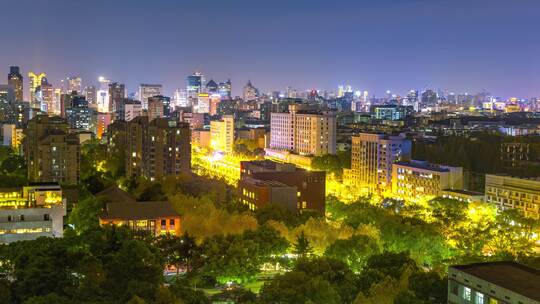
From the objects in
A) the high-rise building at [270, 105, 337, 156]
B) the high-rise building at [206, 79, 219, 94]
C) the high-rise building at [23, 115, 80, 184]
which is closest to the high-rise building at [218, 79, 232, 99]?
the high-rise building at [206, 79, 219, 94]

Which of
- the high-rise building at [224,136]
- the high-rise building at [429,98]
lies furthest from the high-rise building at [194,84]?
the high-rise building at [224,136]

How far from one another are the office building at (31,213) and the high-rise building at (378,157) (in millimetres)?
14775

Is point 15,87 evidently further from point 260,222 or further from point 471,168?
point 260,222

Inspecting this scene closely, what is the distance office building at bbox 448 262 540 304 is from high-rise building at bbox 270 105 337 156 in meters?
26.9

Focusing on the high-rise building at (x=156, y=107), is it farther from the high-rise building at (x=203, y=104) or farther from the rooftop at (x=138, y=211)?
the rooftop at (x=138, y=211)

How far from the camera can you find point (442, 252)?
15.1m

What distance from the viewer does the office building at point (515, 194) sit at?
2125 cm

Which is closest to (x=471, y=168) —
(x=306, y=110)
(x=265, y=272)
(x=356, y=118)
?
(x=306, y=110)

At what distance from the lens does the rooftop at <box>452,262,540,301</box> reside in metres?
10.1

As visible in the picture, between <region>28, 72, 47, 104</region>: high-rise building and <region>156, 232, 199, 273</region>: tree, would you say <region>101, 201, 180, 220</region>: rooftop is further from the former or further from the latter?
<region>28, 72, 47, 104</region>: high-rise building

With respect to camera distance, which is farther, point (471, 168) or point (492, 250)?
point (471, 168)

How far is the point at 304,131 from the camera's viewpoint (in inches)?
1578

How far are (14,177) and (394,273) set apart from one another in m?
16.3

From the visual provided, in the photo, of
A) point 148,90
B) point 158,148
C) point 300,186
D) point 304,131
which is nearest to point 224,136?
point 304,131
